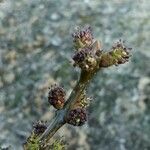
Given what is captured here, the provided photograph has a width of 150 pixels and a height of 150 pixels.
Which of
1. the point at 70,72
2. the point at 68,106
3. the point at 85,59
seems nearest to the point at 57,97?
the point at 68,106

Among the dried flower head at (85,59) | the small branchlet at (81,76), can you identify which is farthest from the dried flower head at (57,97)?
the dried flower head at (85,59)

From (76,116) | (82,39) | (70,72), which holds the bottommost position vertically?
(76,116)

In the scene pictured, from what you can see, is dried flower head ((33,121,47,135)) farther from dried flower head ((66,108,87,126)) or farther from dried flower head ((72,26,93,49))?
dried flower head ((72,26,93,49))

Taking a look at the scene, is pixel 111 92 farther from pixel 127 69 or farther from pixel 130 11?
pixel 130 11

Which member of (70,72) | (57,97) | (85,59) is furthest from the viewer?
(70,72)

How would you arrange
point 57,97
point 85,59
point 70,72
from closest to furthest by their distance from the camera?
point 85,59 < point 57,97 < point 70,72

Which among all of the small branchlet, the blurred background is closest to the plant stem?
the small branchlet

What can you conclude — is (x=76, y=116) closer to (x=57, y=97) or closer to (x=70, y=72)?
(x=57, y=97)
